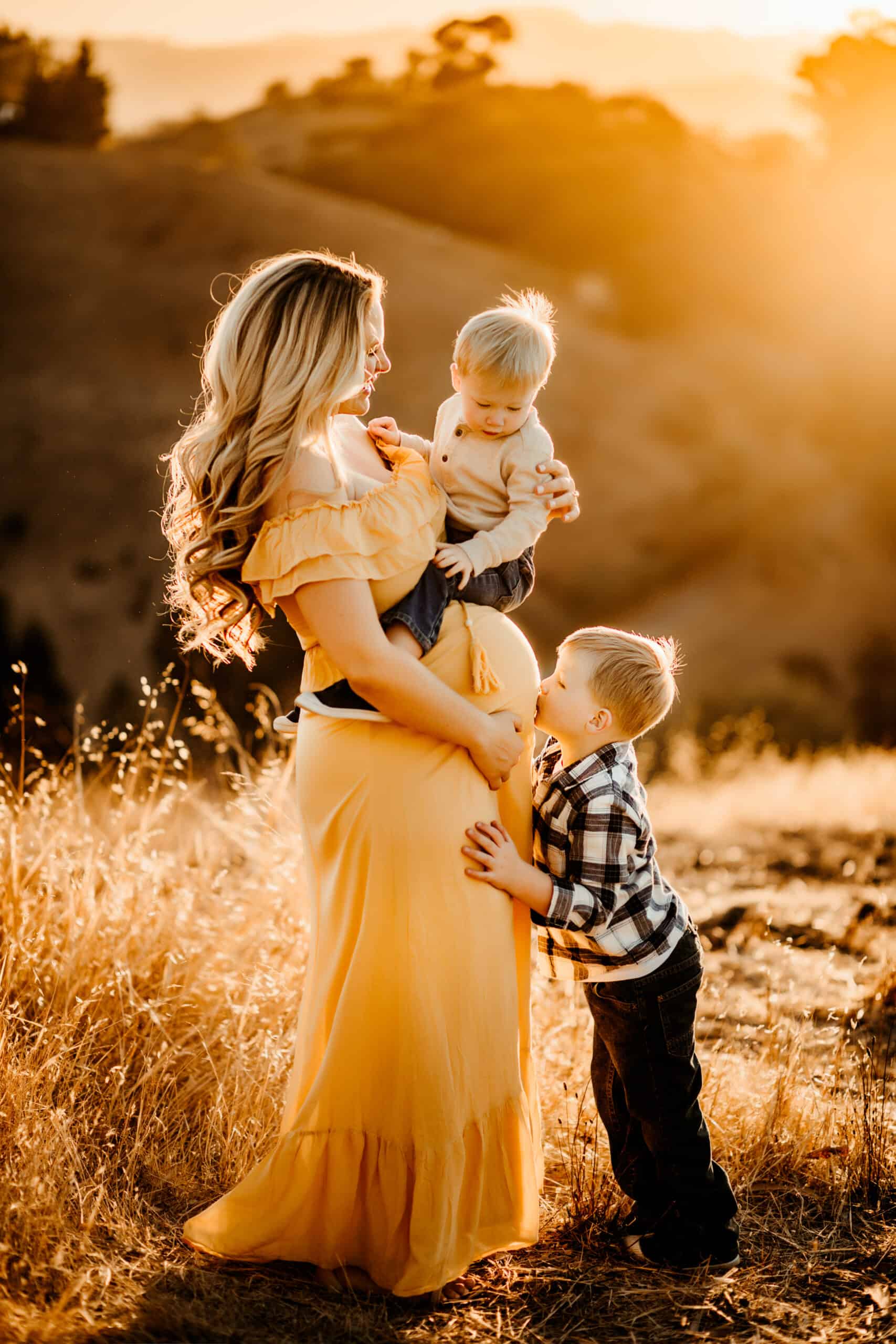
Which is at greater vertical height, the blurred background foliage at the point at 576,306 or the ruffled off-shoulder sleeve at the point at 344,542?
the blurred background foliage at the point at 576,306

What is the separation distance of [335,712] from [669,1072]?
45.6 inches

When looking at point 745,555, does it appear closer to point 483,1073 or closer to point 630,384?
point 630,384

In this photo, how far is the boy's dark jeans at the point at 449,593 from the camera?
2527mm

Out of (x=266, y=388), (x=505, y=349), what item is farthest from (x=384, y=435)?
(x=266, y=388)

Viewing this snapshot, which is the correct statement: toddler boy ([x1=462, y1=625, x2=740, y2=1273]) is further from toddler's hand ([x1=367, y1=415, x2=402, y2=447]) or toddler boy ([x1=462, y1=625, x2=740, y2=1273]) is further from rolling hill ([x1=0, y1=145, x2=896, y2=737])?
rolling hill ([x1=0, y1=145, x2=896, y2=737])

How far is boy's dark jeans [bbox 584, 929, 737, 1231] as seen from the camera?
2746 mm

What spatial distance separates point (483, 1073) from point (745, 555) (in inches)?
1134

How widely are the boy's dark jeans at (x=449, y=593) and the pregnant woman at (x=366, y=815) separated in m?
0.04

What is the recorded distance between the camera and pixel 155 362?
31266mm

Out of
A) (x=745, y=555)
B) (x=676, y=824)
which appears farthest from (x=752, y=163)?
(x=676, y=824)

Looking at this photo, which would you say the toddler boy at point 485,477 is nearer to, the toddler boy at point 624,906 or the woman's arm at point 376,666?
the woman's arm at point 376,666

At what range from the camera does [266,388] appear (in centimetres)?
246

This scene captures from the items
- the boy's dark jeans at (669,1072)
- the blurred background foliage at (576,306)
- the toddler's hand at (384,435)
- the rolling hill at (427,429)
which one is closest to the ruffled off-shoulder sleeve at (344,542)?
the toddler's hand at (384,435)

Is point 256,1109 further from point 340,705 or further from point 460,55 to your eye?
point 460,55
